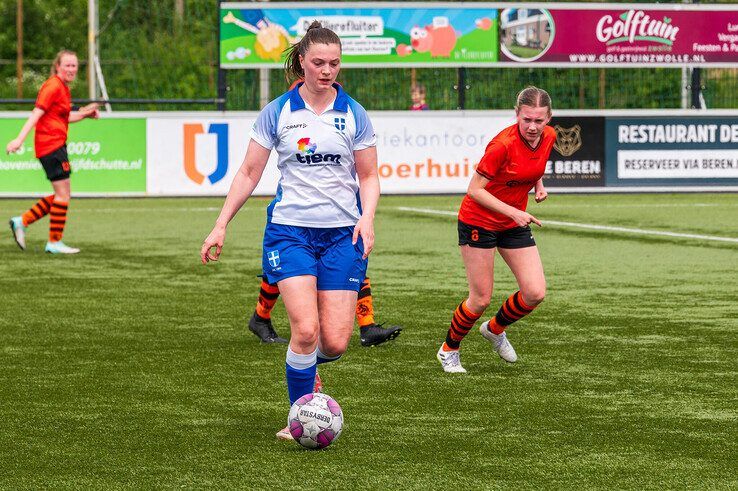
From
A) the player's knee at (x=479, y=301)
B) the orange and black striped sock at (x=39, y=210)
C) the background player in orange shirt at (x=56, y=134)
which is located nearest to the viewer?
the player's knee at (x=479, y=301)

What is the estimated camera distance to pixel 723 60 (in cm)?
2620

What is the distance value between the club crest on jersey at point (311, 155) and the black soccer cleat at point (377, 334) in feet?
9.54

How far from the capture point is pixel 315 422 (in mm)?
6328

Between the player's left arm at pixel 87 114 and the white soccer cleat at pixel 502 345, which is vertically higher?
the player's left arm at pixel 87 114

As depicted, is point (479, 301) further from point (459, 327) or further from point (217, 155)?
A: point (217, 155)

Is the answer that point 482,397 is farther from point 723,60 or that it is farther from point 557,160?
point 723,60

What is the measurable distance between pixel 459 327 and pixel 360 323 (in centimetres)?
107

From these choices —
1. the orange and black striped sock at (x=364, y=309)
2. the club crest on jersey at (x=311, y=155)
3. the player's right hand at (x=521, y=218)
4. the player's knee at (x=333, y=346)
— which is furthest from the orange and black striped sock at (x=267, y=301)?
the club crest on jersey at (x=311, y=155)

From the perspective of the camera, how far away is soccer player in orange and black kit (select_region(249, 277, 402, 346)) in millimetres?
9406

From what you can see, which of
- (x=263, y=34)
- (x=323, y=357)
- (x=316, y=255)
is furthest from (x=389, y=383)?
(x=263, y=34)

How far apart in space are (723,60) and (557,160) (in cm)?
429

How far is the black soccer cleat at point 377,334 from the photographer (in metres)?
9.37

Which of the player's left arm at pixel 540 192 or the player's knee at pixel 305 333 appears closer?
the player's knee at pixel 305 333

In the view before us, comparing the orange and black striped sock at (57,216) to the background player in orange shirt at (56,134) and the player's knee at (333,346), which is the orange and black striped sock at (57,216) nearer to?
the background player in orange shirt at (56,134)
